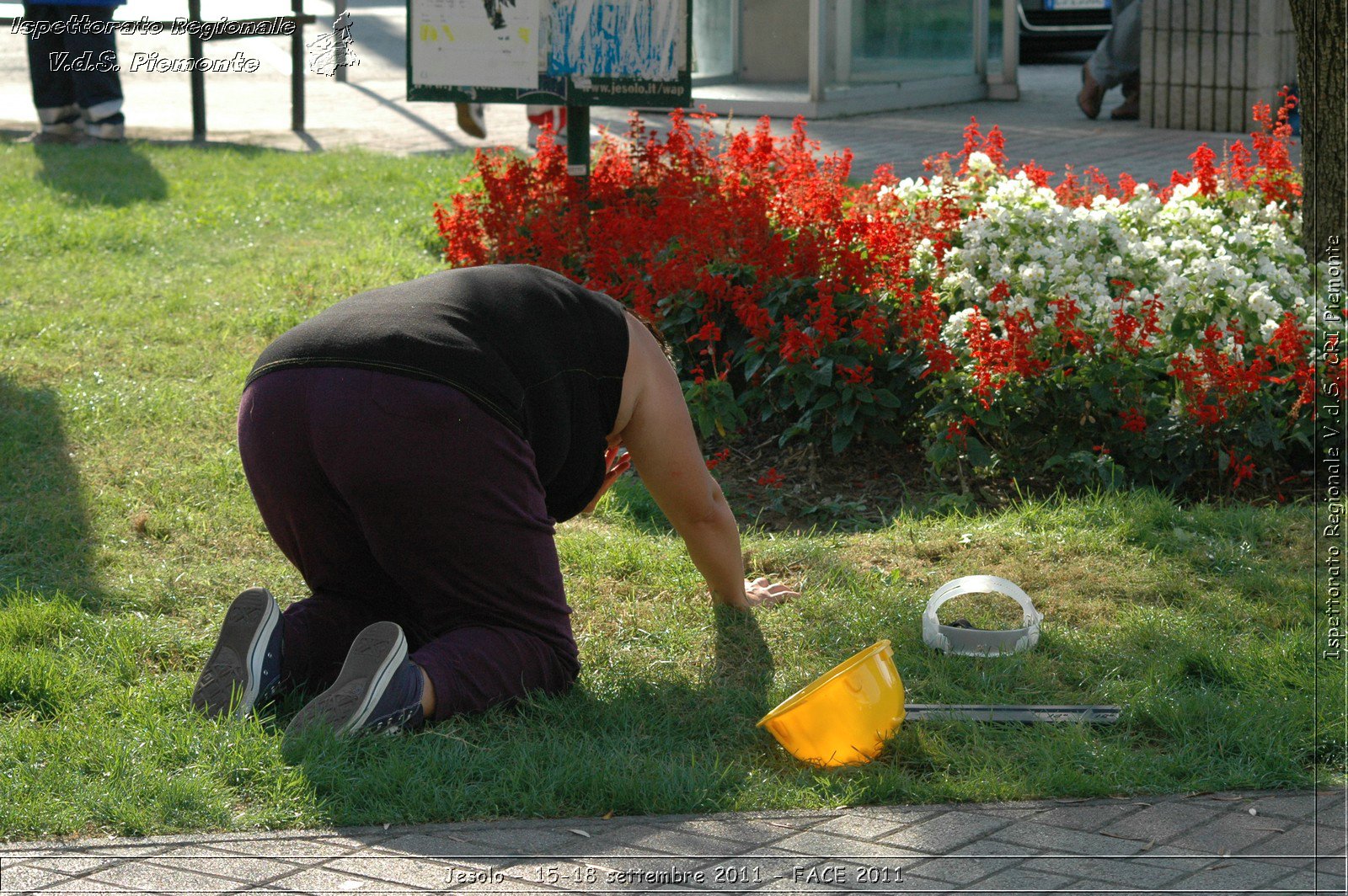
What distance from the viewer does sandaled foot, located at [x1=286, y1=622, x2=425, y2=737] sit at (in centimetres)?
296

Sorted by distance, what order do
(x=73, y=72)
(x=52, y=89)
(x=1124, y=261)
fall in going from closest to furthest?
(x=1124, y=261)
(x=73, y=72)
(x=52, y=89)

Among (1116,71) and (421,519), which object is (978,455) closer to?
(421,519)

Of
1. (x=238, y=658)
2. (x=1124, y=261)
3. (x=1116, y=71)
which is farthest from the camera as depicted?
(x=1116, y=71)

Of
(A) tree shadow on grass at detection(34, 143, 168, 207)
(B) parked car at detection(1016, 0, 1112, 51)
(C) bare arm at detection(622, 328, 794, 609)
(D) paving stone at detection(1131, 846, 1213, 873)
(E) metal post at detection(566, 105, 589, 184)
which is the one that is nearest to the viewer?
(D) paving stone at detection(1131, 846, 1213, 873)

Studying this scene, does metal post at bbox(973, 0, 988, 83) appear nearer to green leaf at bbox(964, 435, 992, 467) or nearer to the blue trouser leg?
the blue trouser leg

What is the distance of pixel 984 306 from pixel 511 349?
2.59m

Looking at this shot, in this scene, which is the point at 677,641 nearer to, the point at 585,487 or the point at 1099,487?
the point at 585,487

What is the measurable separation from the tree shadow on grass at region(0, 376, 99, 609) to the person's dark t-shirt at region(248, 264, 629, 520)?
53.9 inches

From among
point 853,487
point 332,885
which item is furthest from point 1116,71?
point 332,885

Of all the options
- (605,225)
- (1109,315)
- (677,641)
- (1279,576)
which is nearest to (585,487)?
(677,641)

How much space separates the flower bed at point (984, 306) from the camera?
4805 mm

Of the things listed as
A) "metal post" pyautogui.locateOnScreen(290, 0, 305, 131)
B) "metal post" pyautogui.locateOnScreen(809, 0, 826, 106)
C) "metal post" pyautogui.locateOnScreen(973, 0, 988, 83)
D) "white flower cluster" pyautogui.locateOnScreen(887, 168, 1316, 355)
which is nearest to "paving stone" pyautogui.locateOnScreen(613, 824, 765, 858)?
"white flower cluster" pyautogui.locateOnScreen(887, 168, 1316, 355)

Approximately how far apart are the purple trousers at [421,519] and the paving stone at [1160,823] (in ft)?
4.06

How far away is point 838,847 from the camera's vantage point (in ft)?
8.77
